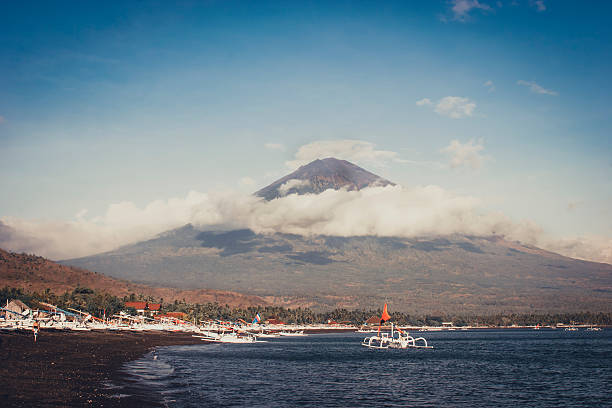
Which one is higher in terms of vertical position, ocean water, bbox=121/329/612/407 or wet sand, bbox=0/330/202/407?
wet sand, bbox=0/330/202/407

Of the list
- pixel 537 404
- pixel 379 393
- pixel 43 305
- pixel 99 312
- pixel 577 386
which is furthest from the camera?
pixel 99 312

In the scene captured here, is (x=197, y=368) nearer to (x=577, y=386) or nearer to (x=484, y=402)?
(x=484, y=402)

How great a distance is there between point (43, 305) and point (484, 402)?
130m

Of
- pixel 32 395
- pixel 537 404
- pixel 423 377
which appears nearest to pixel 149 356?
pixel 423 377

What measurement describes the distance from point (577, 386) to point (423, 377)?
15.8 metres

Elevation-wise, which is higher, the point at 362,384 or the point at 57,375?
the point at 57,375

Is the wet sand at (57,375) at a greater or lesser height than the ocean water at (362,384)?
greater

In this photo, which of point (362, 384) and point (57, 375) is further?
point (362, 384)

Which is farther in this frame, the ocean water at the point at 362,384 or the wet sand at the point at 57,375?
the ocean water at the point at 362,384

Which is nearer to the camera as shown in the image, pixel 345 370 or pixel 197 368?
pixel 197 368

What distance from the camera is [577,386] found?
5925 cm

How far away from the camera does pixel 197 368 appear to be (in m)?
67.3

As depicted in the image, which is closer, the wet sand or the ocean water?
the wet sand

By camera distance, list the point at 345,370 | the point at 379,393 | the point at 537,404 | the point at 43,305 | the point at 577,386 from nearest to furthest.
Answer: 1. the point at 537,404
2. the point at 379,393
3. the point at 577,386
4. the point at 345,370
5. the point at 43,305
